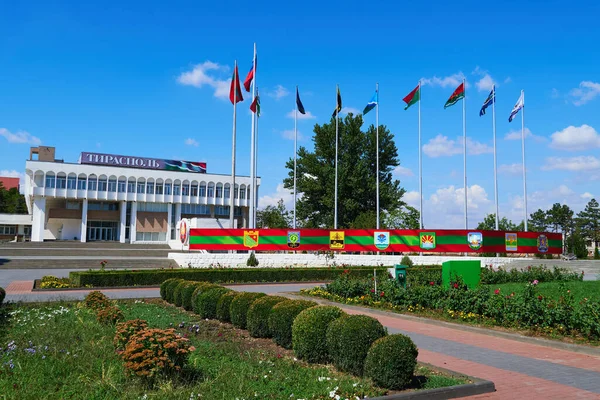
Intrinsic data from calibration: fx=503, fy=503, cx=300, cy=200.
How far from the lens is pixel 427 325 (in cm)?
1234

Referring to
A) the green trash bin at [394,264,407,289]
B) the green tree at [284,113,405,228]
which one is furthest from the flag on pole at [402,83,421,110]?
the green trash bin at [394,264,407,289]

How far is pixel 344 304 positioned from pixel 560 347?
698 cm

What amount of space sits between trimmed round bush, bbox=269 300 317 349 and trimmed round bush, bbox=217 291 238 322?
243cm

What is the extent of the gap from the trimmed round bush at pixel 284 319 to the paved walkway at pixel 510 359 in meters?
2.33

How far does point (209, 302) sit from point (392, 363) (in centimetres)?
688

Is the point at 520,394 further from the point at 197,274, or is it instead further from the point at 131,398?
the point at 197,274

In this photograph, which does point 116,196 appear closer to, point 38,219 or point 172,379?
point 38,219

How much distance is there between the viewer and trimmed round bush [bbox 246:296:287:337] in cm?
1012

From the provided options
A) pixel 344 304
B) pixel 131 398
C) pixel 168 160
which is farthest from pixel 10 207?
pixel 131 398

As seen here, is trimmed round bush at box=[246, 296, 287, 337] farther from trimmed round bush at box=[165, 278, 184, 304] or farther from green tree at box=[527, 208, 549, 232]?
green tree at box=[527, 208, 549, 232]

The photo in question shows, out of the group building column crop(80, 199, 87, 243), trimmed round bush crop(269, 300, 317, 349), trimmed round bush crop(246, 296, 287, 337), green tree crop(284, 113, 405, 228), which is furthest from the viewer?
building column crop(80, 199, 87, 243)

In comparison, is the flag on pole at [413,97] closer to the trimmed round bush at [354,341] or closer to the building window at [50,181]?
the trimmed round bush at [354,341]

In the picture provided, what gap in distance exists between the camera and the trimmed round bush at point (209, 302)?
12.4 m

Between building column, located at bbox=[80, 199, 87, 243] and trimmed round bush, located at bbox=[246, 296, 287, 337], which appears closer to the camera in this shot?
trimmed round bush, located at bbox=[246, 296, 287, 337]
